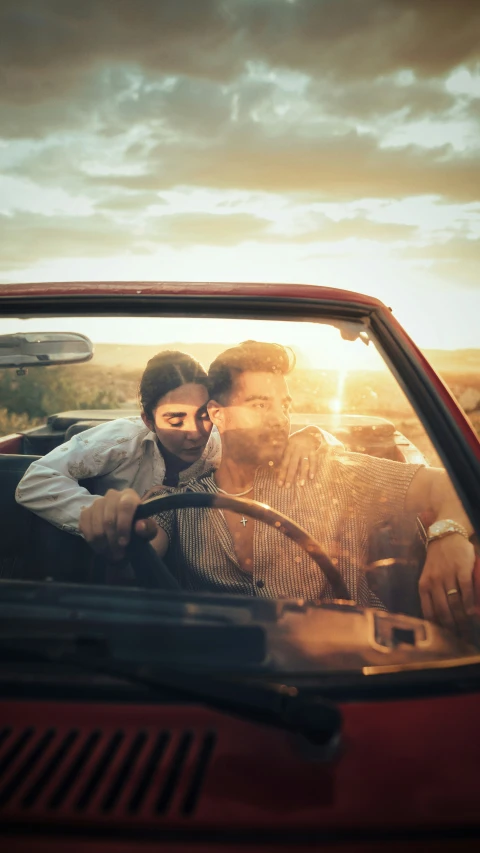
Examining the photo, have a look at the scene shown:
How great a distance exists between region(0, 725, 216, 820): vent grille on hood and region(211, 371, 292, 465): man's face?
1.01 m

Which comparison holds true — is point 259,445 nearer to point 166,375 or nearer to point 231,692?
point 166,375

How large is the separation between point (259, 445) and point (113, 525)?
1.62 feet

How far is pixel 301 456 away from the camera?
6.23 feet

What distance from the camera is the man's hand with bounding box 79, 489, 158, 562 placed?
161 centimetres

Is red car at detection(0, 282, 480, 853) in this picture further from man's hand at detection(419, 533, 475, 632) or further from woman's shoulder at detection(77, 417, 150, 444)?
woman's shoulder at detection(77, 417, 150, 444)

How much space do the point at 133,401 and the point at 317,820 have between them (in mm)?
1692

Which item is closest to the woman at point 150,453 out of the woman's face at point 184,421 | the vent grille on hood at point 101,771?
the woman's face at point 184,421

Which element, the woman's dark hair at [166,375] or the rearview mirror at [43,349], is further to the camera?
the woman's dark hair at [166,375]

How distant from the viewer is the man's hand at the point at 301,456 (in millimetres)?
1857

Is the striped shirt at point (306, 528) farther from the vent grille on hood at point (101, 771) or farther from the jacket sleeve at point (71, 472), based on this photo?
the vent grille on hood at point (101, 771)

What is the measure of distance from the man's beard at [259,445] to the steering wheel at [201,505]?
35cm

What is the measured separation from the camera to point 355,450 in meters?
1.99

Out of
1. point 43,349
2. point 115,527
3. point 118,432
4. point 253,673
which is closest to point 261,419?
point 115,527

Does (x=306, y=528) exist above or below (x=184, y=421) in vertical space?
below
